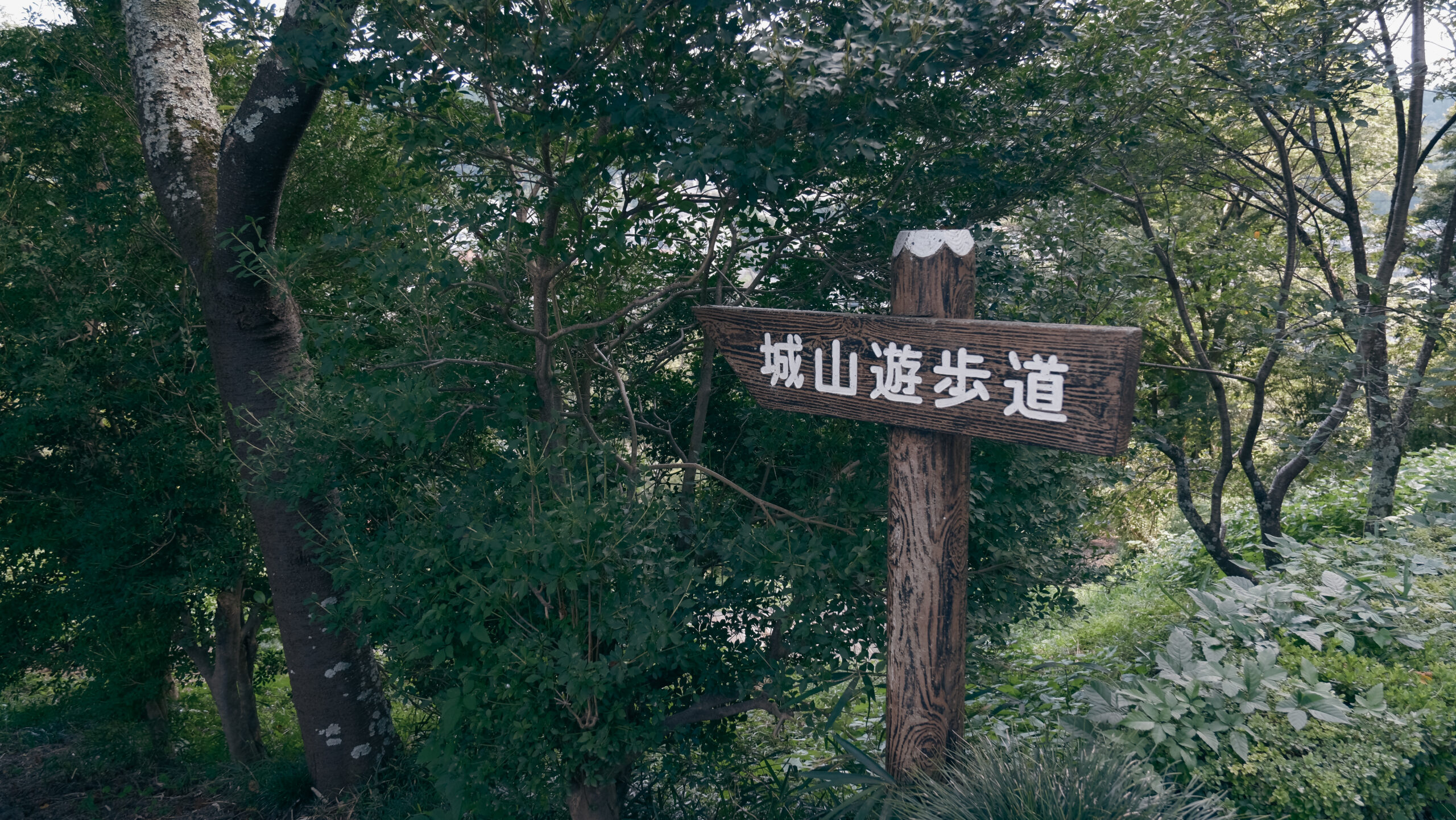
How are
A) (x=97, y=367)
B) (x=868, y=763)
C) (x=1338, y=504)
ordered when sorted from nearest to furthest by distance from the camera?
(x=868, y=763)
(x=97, y=367)
(x=1338, y=504)

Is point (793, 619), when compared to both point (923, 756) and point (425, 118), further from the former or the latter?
point (425, 118)

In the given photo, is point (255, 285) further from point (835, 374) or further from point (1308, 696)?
point (1308, 696)

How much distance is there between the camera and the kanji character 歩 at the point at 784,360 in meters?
2.85

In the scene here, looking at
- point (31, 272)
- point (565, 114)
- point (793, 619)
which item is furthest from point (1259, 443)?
point (31, 272)

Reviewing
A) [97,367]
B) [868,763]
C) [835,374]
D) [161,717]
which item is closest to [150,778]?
[161,717]

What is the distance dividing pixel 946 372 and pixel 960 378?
0.16ft

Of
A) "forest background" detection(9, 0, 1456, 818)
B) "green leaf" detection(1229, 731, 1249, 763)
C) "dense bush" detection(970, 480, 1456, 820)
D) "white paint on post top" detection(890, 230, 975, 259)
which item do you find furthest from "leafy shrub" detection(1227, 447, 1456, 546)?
"white paint on post top" detection(890, 230, 975, 259)

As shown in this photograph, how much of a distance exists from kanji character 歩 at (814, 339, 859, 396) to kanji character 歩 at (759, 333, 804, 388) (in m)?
0.07

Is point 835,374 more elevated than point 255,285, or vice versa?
point 255,285

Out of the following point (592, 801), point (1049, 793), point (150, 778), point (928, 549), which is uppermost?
point (928, 549)

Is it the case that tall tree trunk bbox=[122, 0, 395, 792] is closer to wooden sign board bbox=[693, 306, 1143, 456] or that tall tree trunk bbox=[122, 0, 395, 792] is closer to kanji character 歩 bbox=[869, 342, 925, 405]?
wooden sign board bbox=[693, 306, 1143, 456]

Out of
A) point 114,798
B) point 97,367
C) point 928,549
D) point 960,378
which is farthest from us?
point 114,798

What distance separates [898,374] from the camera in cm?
256

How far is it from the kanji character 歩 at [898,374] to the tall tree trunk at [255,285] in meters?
3.24
